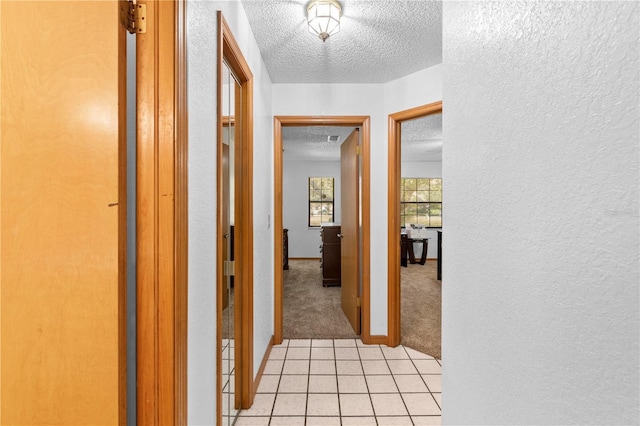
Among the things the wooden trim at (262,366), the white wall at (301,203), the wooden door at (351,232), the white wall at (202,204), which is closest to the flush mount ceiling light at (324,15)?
the white wall at (202,204)

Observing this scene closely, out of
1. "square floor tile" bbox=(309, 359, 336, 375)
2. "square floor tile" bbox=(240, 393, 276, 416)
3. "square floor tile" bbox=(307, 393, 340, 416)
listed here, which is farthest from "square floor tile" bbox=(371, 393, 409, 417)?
"square floor tile" bbox=(240, 393, 276, 416)

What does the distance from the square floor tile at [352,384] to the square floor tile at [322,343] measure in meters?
0.50

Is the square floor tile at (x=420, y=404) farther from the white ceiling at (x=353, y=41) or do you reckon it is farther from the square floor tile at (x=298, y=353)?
the white ceiling at (x=353, y=41)

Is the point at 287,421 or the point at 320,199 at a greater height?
the point at 320,199

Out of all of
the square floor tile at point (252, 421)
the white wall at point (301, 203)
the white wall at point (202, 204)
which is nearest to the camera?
the white wall at point (202, 204)

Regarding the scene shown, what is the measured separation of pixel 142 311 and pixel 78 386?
0.80 feet

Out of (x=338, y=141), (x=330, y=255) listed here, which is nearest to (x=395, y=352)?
(x=330, y=255)

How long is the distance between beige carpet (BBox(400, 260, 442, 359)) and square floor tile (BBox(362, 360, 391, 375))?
1.44 feet

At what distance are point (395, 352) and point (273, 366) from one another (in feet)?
3.44

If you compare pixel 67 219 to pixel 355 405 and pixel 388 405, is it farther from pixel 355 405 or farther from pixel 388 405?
pixel 388 405

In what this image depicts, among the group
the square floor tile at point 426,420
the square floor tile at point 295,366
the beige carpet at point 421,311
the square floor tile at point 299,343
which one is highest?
the beige carpet at point 421,311

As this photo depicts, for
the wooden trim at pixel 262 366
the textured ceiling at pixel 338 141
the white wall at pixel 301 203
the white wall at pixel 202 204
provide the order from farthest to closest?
the white wall at pixel 301 203 → the textured ceiling at pixel 338 141 → the wooden trim at pixel 262 366 → the white wall at pixel 202 204

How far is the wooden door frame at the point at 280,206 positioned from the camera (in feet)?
8.82

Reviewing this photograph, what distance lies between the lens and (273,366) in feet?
7.64
